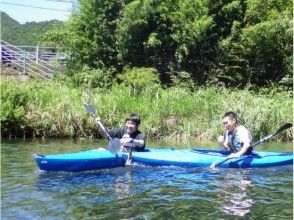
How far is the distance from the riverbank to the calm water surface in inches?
131

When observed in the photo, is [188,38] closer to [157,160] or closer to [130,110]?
[130,110]

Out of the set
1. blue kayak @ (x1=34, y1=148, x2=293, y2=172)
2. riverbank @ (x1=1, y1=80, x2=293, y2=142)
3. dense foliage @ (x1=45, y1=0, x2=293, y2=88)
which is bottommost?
blue kayak @ (x1=34, y1=148, x2=293, y2=172)

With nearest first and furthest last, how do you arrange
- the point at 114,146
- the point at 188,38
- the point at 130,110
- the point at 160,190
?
the point at 160,190
the point at 114,146
the point at 130,110
the point at 188,38

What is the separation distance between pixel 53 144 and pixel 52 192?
4.77m

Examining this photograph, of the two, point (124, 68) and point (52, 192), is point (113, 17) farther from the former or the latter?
point (52, 192)

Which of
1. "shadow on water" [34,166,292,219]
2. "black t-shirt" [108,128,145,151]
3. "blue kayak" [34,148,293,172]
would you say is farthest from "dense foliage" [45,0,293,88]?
"shadow on water" [34,166,292,219]

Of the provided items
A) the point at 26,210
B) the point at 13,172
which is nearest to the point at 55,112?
the point at 13,172

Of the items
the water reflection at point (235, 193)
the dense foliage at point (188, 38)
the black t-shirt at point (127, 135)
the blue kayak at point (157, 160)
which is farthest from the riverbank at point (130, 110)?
the dense foliage at point (188, 38)

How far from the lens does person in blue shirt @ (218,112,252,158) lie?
8.73 metres

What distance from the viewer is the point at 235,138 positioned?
8.92 metres

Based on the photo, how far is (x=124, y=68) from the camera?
2038 centimetres

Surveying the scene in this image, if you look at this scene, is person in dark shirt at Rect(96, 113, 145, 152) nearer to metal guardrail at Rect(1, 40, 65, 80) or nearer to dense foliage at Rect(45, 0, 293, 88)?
dense foliage at Rect(45, 0, 293, 88)

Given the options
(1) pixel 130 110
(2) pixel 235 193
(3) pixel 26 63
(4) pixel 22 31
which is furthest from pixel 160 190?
(4) pixel 22 31

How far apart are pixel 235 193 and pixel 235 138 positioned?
6.79ft
